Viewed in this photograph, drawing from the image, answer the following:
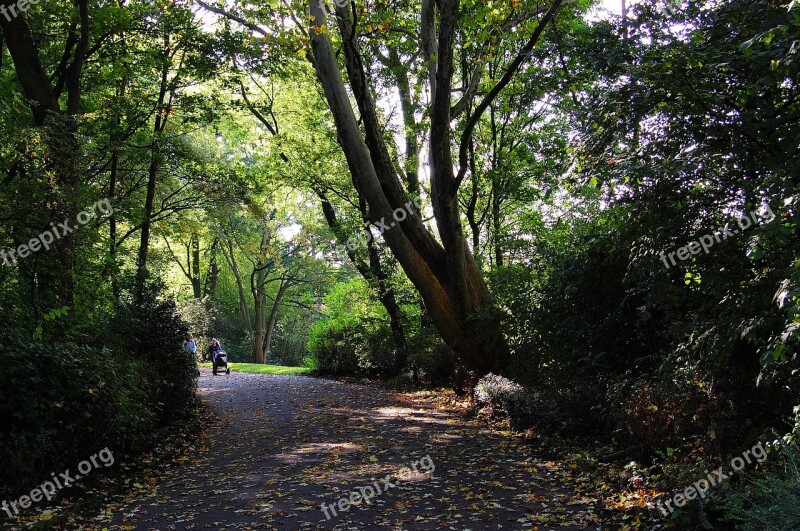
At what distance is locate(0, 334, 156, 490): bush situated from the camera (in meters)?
6.35

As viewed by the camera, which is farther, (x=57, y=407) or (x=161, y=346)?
(x=161, y=346)

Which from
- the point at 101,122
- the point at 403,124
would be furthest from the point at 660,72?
the point at 403,124

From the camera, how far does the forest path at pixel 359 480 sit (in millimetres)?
5789

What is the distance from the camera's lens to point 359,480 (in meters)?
7.13

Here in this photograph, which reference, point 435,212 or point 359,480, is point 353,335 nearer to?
point 435,212

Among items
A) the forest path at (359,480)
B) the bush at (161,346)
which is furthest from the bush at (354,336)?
the bush at (161,346)

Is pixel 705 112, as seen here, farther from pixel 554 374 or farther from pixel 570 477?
pixel 554 374

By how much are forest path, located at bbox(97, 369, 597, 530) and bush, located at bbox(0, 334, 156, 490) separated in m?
1.11

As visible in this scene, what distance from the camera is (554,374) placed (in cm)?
911

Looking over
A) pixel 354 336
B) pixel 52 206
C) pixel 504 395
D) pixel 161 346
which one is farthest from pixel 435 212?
pixel 354 336

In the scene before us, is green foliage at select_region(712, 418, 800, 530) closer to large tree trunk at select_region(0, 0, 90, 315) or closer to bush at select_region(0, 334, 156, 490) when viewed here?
bush at select_region(0, 334, 156, 490)

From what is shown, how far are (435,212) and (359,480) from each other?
6.52 metres

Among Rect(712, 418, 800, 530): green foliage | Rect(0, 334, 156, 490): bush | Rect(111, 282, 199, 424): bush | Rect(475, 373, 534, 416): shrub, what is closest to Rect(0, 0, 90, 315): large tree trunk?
Rect(0, 334, 156, 490): bush

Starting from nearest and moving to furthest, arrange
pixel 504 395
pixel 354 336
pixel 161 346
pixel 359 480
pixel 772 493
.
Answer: pixel 772 493, pixel 359 480, pixel 504 395, pixel 161 346, pixel 354 336
